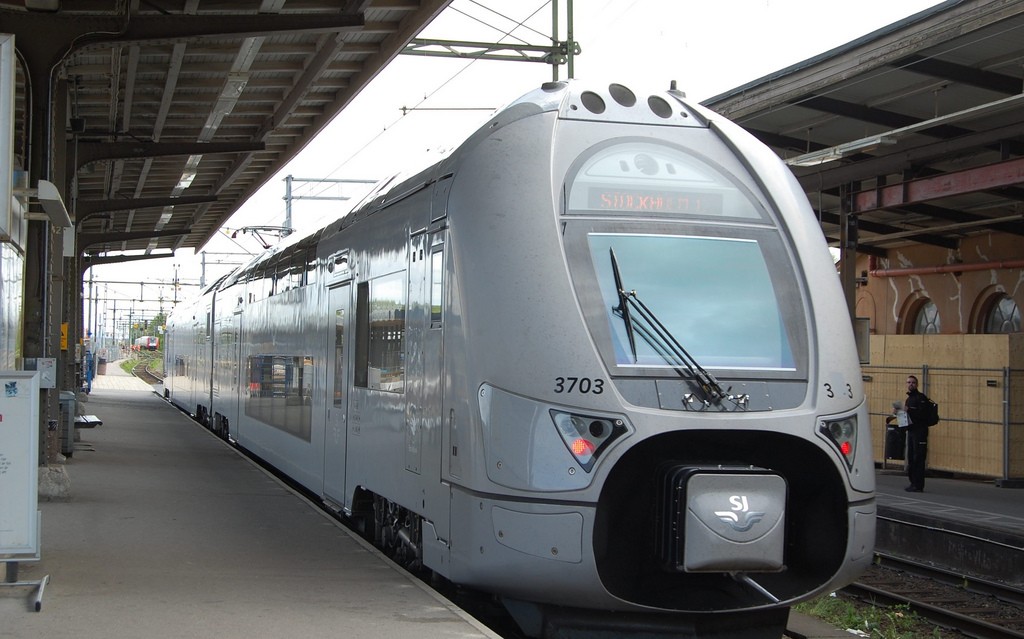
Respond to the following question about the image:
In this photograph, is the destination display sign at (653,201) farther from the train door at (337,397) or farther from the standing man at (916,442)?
the standing man at (916,442)

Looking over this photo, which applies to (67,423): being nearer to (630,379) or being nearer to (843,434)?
(630,379)

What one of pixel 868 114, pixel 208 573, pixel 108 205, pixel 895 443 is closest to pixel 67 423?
pixel 108 205

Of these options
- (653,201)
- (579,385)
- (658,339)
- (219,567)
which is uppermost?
(653,201)

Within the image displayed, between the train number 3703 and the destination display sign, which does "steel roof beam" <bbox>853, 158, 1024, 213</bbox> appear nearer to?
the destination display sign

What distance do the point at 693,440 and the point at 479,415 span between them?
1179mm

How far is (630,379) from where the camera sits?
6.09 metres

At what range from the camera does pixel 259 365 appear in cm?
1577

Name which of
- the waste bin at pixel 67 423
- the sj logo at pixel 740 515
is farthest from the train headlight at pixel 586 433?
the waste bin at pixel 67 423

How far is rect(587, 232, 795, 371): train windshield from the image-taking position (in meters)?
6.29

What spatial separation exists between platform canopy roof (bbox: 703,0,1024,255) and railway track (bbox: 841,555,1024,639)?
4.76 metres

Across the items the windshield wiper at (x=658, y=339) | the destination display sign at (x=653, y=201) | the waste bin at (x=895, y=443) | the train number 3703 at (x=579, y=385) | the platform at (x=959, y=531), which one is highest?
the destination display sign at (x=653, y=201)

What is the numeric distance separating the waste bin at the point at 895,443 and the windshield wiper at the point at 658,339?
39.2 feet

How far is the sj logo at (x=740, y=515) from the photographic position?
19.4ft

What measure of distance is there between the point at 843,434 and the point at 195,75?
1187cm
